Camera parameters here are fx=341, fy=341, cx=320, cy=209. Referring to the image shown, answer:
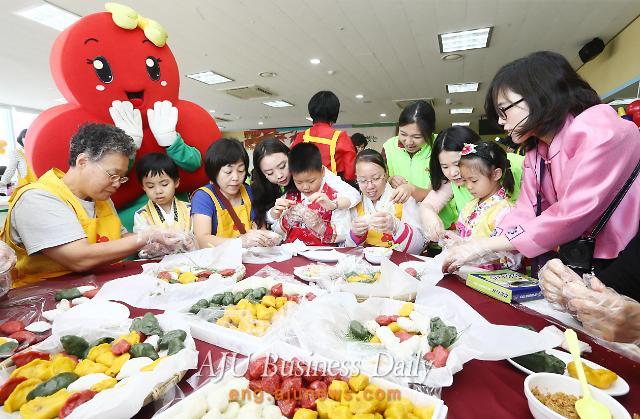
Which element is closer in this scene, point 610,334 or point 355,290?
point 610,334

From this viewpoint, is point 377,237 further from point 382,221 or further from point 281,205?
point 281,205

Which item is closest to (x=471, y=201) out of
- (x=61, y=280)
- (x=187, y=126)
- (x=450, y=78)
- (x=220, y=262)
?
(x=220, y=262)

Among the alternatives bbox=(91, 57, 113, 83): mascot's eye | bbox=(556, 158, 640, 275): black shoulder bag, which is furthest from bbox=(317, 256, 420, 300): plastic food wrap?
bbox=(91, 57, 113, 83): mascot's eye

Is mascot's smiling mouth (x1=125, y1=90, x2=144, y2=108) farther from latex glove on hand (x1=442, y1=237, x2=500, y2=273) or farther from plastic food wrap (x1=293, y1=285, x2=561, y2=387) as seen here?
latex glove on hand (x1=442, y1=237, x2=500, y2=273)

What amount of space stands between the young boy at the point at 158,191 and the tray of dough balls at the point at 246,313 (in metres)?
1.33

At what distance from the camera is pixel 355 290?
4.15ft

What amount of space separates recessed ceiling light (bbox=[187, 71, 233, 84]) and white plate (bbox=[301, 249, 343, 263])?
23.5ft

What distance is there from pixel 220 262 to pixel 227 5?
13.8ft

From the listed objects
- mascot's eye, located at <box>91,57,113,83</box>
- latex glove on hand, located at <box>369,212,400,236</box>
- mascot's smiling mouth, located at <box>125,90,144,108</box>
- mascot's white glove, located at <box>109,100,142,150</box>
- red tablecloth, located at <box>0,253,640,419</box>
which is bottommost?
red tablecloth, located at <box>0,253,640,419</box>

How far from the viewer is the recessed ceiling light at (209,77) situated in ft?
26.1

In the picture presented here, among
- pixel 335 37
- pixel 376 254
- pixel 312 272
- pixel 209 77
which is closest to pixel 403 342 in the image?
pixel 312 272

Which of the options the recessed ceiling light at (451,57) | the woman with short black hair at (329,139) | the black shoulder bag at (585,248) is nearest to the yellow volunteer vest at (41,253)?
the woman with short black hair at (329,139)

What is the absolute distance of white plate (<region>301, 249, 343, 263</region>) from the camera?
1.91 metres

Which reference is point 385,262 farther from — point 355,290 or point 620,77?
point 620,77
